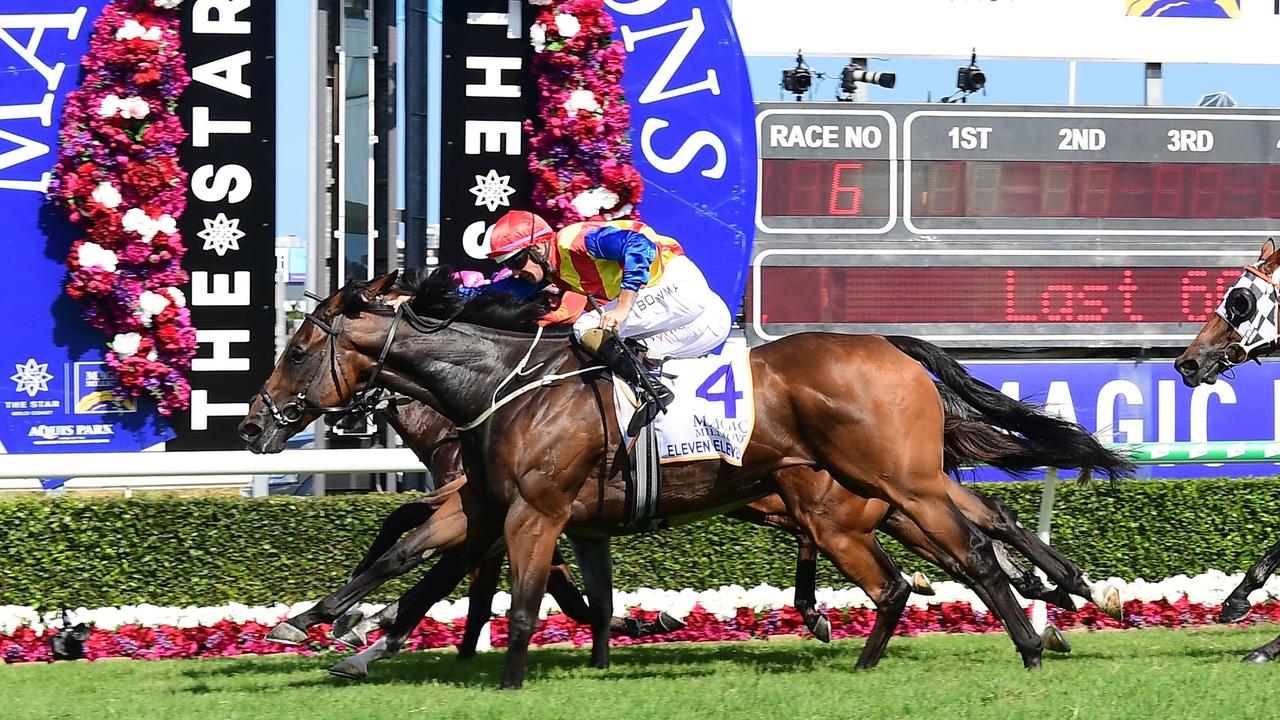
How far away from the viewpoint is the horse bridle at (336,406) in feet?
16.2

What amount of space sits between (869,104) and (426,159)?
2342 millimetres

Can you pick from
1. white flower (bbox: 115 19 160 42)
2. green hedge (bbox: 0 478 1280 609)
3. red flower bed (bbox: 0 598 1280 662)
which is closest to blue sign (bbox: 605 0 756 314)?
green hedge (bbox: 0 478 1280 609)

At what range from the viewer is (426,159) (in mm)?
7562

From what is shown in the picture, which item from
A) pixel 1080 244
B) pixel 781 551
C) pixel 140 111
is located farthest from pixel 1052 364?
pixel 140 111

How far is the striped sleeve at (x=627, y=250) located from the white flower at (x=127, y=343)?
3.05 m

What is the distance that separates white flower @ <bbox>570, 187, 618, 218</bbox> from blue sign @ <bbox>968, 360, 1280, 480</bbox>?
2.45 meters

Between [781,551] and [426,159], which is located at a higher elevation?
[426,159]

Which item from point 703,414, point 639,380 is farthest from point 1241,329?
point 639,380

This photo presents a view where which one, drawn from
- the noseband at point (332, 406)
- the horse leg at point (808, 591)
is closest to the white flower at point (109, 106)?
the noseband at point (332, 406)

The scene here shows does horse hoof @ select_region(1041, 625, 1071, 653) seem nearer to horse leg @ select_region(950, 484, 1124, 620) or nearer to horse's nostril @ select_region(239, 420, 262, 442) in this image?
A: horse leg @ select_region(950, 484, 1124, 620)

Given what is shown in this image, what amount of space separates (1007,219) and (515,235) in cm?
379

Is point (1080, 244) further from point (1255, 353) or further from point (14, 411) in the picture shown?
point (14, 411)

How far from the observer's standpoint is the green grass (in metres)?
4.09

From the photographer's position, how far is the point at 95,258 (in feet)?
23.4
